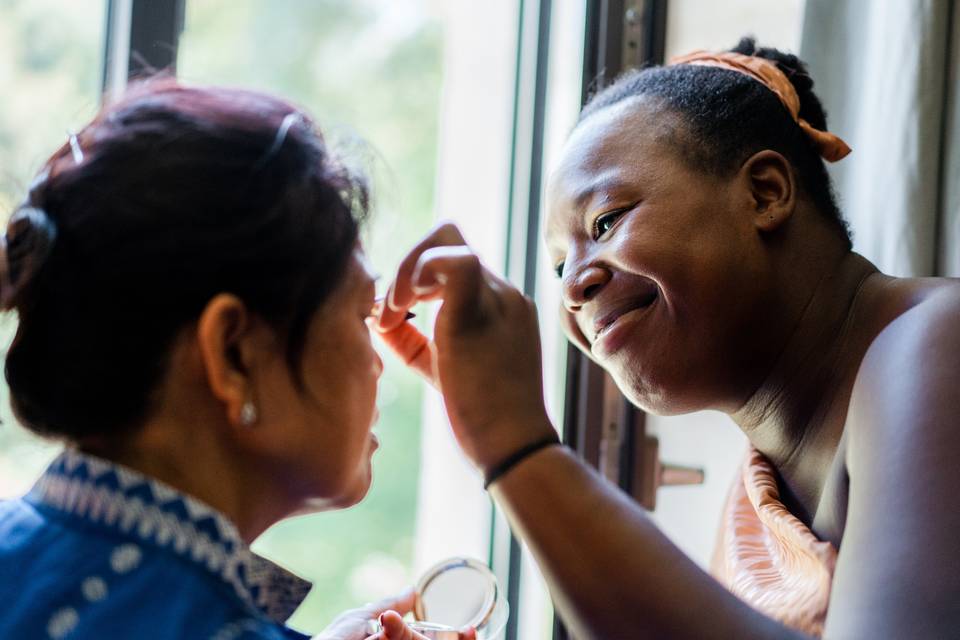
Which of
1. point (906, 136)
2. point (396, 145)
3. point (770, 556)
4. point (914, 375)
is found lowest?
point (770, 556)

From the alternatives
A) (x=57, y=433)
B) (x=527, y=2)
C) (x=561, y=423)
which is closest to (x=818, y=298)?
(x=561, y=423)

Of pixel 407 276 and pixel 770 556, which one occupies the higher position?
pixel 407 276

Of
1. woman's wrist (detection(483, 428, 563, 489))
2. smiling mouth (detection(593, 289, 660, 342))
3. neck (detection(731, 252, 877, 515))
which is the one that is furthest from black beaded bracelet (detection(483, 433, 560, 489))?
neck (detection(731, 252, 877, 515))

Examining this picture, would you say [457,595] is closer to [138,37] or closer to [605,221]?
[605,221]

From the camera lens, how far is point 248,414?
634 millimetres

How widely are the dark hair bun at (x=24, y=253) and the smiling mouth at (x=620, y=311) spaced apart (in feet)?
1.55

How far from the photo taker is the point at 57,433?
63cm

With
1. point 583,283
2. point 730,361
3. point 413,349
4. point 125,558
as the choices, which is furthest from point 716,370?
point 125,558

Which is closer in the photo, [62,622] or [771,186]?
[62,622]

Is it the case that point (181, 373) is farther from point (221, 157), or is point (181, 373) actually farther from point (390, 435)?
point (390, 435)

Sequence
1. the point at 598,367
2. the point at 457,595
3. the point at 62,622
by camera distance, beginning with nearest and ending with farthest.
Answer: the point at 62,622
the point at 457,595
the point at 598,367

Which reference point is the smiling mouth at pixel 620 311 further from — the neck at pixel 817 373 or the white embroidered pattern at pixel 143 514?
the white embroidered pattern at pixel 143 514

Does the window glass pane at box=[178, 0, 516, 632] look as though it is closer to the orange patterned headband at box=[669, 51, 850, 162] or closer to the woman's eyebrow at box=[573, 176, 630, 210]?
the woman's eyebrow at box=[573, 176, 630, 210]

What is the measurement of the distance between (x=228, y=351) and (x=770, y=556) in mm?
580
